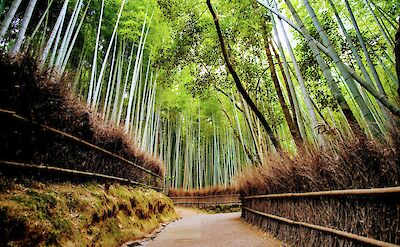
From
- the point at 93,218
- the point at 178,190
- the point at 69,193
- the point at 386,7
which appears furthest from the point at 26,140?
the point at 178,190

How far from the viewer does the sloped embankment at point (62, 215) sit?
165cm

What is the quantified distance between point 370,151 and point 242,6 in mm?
3758

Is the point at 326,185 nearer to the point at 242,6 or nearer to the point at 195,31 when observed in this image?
the point at 242,6

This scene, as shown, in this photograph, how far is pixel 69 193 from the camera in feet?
8.02

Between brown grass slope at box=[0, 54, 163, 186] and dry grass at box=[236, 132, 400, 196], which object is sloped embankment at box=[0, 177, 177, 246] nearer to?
brown grass slope at box=[0, 54, 163, 186]

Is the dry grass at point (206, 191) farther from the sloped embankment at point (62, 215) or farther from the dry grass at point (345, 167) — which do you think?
the sloped embankment at point (62, 215)

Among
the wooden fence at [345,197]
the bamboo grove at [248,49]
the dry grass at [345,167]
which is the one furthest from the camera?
the bamboo grove at [248,49]

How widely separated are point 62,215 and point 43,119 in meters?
0.90

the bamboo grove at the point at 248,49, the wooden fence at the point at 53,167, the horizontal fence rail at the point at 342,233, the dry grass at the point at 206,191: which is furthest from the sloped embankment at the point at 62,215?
the dry grass at the point at 206,191

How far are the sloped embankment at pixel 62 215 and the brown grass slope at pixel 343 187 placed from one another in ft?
7.38

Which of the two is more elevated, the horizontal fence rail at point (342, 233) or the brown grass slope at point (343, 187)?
the brown grass slope at point (343, 187)

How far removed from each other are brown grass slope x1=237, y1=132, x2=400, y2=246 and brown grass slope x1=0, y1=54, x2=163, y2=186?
266cm

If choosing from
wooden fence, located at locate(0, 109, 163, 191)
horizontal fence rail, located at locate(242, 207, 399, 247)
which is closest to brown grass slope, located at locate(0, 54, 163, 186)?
wooden fence, located at locate(0, 109, 163, 191)

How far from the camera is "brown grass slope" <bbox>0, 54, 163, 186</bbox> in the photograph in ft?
6.13
